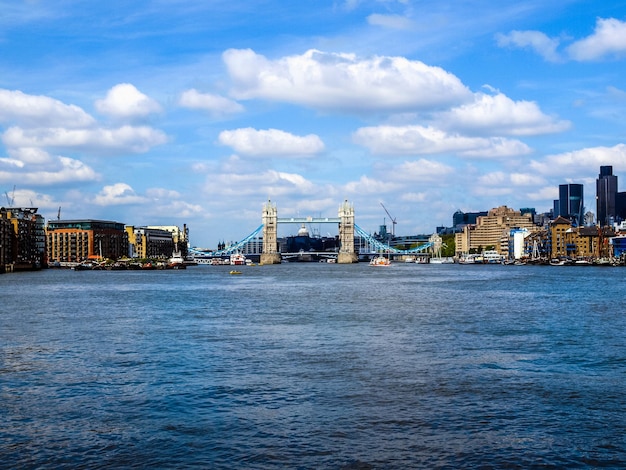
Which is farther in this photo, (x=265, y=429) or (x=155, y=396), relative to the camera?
(x=155, y=396)

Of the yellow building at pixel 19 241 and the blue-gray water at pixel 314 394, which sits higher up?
the yellow building at pixel 19 241

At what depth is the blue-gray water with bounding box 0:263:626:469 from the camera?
58.0 feet

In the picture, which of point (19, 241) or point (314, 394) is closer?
point (314, 394)

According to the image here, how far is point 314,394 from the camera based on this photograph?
23562mm

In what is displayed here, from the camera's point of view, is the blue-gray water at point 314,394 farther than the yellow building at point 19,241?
No

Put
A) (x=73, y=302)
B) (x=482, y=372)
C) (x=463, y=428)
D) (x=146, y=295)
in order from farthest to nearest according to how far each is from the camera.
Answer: (x=146, y=295)
(x=73, y=302)
(x=482, y=372)
(x=463, y=428)

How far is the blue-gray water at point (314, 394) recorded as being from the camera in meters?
17.7

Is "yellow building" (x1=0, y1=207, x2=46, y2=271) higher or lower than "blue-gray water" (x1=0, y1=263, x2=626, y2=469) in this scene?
higher

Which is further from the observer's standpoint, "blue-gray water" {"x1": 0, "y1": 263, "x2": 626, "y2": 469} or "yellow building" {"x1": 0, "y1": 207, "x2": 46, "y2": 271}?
"yellow building" {"x1": 0, "y1": 207, "x2": 46, "y2": 271}

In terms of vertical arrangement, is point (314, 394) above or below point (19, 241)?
below

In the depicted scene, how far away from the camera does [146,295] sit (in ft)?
257

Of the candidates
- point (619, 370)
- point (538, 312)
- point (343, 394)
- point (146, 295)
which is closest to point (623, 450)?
point (343, 394)

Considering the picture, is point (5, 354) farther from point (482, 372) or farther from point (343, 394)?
point (482, 372)

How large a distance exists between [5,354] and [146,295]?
46172 mm
